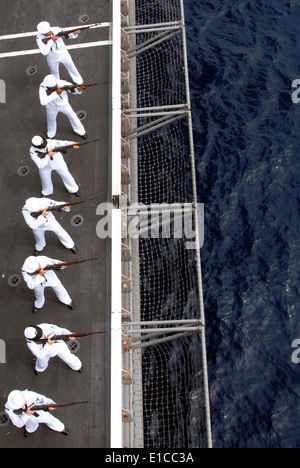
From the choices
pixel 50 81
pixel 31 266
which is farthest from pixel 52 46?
pixel 31 266

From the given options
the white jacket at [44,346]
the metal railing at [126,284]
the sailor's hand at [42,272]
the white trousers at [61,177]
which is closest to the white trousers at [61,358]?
the white jacket at [44,346]

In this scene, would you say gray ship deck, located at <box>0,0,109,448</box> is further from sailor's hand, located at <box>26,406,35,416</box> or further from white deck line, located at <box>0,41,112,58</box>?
sailor's hand, located at <box>26,406,35,416</box>

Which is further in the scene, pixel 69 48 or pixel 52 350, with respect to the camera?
pixel 69 48

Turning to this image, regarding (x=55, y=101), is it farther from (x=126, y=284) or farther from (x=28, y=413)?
(x=28, y=413)

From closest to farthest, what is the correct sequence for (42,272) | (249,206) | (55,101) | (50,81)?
(42,272) < (50,81) < (55,101) < (249,206)

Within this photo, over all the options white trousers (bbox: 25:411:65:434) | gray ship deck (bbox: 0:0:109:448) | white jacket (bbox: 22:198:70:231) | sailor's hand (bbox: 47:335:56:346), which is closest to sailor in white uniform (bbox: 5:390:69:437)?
white trousers (bbox: 25:411:65:434)
